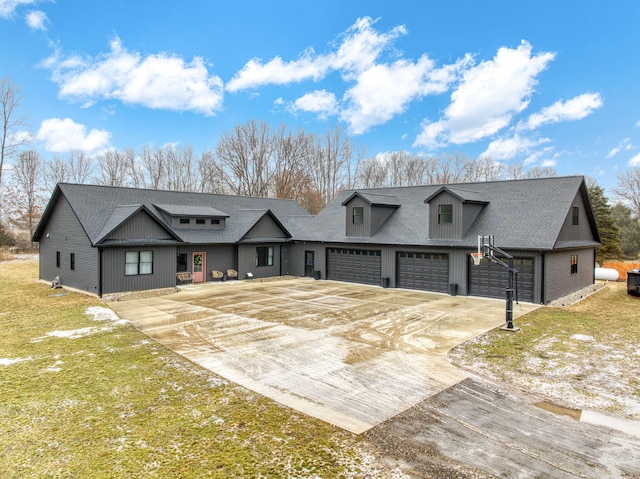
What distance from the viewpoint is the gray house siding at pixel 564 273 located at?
17750 millimetres

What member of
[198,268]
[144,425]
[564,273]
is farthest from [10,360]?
[564,273]

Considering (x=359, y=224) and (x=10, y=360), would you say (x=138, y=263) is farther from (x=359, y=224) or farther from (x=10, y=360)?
(x=359, y=224)

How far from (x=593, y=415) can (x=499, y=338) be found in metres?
5.05

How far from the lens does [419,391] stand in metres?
8.05

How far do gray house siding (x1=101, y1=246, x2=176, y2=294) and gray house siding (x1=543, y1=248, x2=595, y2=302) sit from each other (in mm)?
18403

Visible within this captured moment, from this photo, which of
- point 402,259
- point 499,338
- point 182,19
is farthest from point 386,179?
point 499,338

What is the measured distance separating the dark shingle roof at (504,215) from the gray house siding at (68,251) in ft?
41.5

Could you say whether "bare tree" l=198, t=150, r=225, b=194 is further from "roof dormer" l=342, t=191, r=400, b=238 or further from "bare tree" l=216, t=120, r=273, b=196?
"roof dormer" l=342, t=191, r=400, b=238

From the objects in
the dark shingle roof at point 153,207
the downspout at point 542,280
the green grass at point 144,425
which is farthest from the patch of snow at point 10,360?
the downspout at point 542,280

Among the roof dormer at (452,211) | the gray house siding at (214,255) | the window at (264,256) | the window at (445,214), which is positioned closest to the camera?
the roof dormer at (452,211)

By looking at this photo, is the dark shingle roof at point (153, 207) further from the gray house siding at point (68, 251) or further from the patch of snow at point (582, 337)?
the patch of snow at point (582, 337)

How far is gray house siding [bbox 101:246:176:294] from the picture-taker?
1927cm

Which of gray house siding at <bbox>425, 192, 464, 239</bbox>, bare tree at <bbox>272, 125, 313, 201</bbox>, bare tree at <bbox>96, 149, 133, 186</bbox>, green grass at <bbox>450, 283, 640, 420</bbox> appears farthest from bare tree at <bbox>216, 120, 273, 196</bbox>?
green grass at <bbox>450, 283, 640, 420</bbox>

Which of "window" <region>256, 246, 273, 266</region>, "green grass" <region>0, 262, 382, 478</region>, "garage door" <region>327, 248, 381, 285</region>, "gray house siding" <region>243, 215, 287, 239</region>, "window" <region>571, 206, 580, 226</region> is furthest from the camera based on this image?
"window" <region>256, 246, 273, 266</region>
